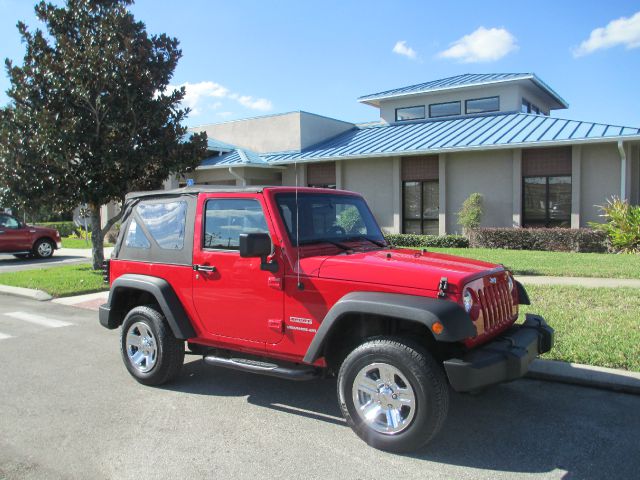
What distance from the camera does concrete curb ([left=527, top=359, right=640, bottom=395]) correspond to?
16.1 feet

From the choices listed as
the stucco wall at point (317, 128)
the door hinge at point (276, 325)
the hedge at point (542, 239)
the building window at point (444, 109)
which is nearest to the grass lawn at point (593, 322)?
the door hinge at point (276, 325)

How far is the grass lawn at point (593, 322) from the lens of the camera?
18.0ft

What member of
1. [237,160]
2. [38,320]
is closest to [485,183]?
[237,160]

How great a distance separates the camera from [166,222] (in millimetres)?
5297

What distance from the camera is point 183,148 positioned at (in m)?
13.5

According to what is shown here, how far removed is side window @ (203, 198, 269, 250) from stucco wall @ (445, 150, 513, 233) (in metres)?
15.1

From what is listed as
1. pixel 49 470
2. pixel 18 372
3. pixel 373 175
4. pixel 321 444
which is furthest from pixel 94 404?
pixel 373 175

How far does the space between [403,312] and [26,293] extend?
10.1 meters

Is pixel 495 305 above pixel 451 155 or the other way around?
the other way around

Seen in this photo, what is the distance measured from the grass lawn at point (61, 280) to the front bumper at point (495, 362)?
948 centimetres

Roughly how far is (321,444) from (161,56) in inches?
461

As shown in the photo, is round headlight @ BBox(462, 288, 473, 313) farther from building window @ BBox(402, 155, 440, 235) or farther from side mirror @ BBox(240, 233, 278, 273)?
building window @ BBox(402, 155, 440, 235)

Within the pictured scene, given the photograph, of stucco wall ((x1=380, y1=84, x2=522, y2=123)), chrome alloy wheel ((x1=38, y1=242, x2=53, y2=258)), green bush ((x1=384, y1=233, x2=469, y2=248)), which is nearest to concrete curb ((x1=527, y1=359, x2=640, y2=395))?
green bush ((x1=384, y1=233, x2=469, y2=248))

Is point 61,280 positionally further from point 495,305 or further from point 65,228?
point 65,228
